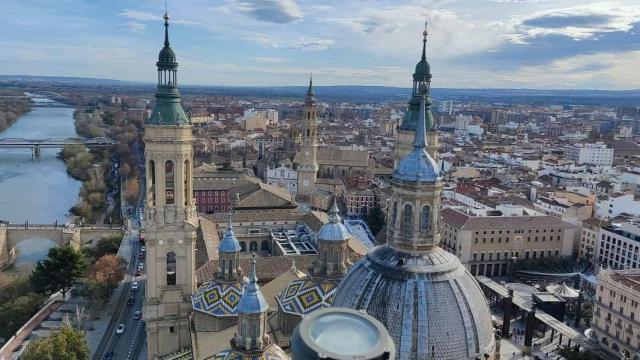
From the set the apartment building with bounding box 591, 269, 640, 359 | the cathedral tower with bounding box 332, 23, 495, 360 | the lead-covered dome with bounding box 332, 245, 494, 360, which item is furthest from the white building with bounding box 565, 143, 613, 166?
the lead-covered dome with bounding box 332, 245, 494, 360

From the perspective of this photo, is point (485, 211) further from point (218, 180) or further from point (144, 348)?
point (144, 348)

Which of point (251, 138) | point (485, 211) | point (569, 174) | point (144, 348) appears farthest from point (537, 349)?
point (251, 138)

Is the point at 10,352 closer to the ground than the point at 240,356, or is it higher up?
closer to the ground

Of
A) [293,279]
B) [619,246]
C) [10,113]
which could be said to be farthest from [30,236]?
[10,113]

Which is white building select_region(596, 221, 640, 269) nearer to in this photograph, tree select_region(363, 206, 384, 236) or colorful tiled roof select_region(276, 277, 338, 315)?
tree select_region(363, 206, 384, 236)

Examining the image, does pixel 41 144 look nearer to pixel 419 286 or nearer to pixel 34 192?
pixel 34 192

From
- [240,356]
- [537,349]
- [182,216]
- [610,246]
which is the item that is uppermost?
[182,216]
